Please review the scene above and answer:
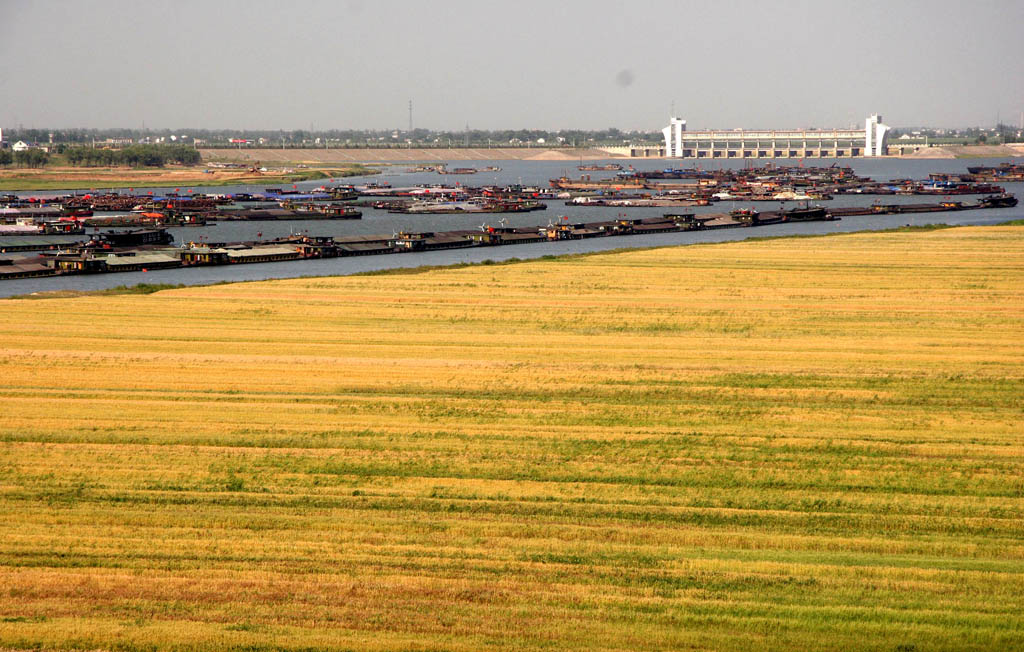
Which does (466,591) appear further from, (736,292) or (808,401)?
(736,292)

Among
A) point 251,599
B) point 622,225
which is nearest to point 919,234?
point 622,225

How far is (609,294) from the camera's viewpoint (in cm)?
3203

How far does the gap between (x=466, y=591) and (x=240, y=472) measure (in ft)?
16.3

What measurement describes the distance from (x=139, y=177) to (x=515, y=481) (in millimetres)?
135573

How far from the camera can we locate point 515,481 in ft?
46.2

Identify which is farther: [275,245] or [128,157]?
[128,157]

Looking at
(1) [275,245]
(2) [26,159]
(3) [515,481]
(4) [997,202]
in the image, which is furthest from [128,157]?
(3) [515,481]

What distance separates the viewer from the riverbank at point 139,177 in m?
125

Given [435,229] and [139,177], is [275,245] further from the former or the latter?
[139,177]

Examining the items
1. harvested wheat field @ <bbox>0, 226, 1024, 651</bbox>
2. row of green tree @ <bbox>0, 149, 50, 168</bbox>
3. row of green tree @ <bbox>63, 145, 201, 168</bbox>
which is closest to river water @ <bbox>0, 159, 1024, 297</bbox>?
harvested wheat field @ <bbox>0, 226, 1024, 651</bbox>

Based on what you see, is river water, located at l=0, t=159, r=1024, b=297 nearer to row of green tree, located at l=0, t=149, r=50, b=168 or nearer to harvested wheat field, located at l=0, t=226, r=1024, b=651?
harvested wheat field, located at l=0, t=226, r=1024, b=651

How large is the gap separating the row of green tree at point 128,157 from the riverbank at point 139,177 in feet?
12.5

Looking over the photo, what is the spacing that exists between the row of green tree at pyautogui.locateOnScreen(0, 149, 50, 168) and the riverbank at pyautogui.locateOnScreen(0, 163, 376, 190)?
2.26 m

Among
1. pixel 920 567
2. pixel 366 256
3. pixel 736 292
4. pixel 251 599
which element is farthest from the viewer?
pixel 366 256
